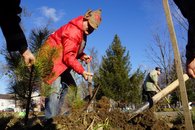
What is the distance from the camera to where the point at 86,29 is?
482 cm

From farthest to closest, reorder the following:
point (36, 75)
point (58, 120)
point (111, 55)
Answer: point (111, 55), point (58, 120), point (36, 75)

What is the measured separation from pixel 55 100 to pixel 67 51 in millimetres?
638

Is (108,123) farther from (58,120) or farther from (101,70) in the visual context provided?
(101,70)

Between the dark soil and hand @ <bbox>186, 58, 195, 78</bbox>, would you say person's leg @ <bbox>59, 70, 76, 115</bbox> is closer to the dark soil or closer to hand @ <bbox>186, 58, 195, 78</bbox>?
the dark soil

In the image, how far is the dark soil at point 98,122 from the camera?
4.17 m

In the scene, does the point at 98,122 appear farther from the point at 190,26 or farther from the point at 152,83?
the point at 152,83

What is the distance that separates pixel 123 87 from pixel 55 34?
88.4ft

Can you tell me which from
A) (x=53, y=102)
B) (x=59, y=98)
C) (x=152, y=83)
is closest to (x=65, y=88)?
(x=59, y=98)

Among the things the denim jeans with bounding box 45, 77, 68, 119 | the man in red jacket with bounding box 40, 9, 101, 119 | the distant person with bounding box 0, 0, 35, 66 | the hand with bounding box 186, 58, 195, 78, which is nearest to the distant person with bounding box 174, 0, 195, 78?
the hand with bounding box 186, 58, 195, 78

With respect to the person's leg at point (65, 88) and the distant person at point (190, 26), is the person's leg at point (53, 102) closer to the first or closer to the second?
the person's leg at point (65, 88)

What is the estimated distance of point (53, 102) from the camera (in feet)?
14.6

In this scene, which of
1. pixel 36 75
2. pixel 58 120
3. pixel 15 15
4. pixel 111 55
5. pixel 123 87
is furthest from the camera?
pixel 111 55

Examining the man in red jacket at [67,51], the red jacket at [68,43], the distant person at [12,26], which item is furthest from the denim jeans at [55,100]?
the distant person at [12,26]

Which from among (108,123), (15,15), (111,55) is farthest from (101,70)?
(15,15)
